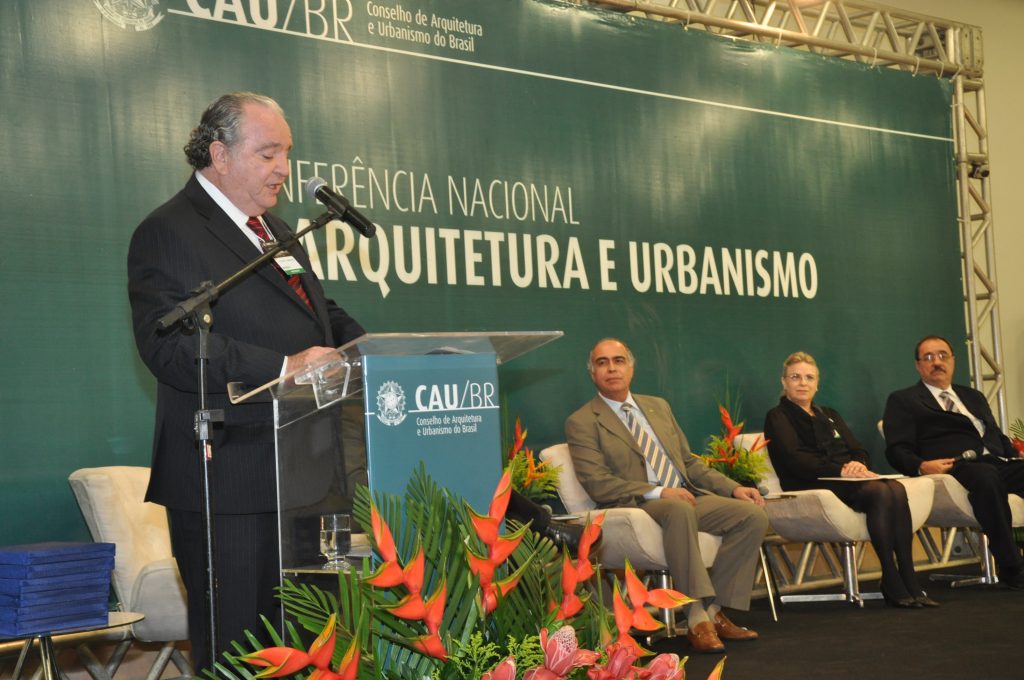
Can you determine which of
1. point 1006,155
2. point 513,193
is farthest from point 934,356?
point 1006,155

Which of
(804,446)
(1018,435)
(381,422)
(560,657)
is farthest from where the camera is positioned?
(1018,435)

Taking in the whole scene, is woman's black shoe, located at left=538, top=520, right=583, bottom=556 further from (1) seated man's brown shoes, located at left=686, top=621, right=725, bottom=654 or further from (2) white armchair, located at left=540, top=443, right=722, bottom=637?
(1) seated man's brown shoes, located at left=686, top=621, right=725, bottom=654

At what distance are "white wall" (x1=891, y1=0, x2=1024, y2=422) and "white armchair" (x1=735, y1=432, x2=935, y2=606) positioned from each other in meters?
3.42

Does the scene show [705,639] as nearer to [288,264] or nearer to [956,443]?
[956,443]

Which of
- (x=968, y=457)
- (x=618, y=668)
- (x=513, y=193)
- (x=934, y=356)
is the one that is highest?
(x=513, y=193)

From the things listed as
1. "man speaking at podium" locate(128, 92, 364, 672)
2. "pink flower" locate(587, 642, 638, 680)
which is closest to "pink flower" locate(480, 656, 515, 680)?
"pink flower" locate(587, 642, 638, 680)

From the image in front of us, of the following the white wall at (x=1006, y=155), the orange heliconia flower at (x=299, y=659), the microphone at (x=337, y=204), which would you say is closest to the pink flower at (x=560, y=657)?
the orange heliconia flower at (x=299, y=659)

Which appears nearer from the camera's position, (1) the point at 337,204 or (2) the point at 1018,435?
(1) the point at 337,204

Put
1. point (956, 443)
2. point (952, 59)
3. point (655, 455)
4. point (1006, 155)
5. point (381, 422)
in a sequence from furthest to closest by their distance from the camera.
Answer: point (1006, 155) < point (952, 59) < point (956, 443) < point (655, 455) < point (381, 422)

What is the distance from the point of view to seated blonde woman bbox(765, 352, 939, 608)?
20.7 feet

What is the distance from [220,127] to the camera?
2.79 m

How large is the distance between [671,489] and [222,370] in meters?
3.52

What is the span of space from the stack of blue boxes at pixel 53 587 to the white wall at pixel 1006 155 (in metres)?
7.63

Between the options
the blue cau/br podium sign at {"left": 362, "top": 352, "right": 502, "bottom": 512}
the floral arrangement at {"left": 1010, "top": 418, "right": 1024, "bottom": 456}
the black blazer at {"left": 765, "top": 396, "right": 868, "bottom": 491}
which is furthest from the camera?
the floral arrangement at {"left": 1010, "top": 418, "right": 1024, "bottom": 456}
